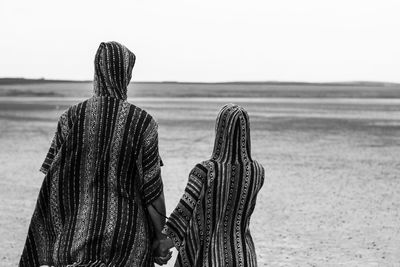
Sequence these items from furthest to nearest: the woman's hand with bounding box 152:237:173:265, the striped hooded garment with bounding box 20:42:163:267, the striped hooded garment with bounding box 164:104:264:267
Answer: the striped hooded garment with bounding box 164:104:264:267 < the woman's hand with bounding box 152:237:173:265 < the striped hooded garment with bounding box 20:42:163:267

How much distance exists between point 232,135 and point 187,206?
1.15 ft

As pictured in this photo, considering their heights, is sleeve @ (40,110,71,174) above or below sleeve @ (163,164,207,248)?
above

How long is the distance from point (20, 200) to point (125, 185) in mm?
7820

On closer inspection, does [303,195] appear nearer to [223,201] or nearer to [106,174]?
[223,201]

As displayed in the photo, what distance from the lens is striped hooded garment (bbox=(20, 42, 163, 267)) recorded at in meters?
3.54

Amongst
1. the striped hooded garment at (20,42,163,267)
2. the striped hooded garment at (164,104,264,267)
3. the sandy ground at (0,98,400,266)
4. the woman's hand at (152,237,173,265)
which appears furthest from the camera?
the sandy ground at (0,98,400,266)

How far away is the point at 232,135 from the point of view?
3787 millimetres

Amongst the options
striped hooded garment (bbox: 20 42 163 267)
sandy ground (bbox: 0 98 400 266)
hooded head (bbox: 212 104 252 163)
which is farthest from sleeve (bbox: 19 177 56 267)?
sandy ground (bbox: 0 98 400 266)

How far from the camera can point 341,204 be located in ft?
36.9

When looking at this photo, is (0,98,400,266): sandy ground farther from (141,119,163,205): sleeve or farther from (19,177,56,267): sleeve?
(141,119,163,205): sleeve

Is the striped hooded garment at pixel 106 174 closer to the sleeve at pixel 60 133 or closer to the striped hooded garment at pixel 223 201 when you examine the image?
the sleeve at pixel 60 133

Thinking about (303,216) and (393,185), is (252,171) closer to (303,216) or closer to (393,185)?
(303,216)

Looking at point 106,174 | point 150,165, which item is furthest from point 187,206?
point 106,174

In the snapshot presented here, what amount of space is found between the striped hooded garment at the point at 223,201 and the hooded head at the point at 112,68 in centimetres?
46
